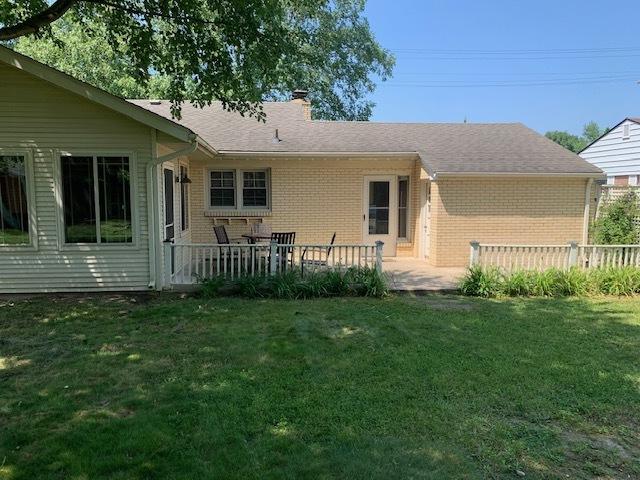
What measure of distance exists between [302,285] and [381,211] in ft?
19.3

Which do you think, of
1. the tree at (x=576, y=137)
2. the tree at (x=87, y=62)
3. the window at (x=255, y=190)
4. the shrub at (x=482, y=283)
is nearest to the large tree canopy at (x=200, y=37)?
the window at (x=255, y=190)

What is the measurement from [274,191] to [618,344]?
9.28m

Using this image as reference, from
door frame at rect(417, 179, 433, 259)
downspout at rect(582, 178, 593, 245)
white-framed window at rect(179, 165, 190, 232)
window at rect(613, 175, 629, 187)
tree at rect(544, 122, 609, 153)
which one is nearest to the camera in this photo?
white-framed window at rect(179, 165, 190, 232)

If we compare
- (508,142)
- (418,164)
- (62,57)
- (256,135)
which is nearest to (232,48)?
(256,135)

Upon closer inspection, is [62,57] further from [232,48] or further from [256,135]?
[232,48]

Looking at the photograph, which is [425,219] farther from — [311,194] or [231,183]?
[231,183]

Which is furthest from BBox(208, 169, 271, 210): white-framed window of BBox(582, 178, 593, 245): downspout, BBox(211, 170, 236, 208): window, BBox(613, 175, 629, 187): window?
BBox(613, 175, 629, 187): window

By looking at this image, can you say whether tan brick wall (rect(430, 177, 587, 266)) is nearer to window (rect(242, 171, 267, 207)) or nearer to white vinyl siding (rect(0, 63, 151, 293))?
window (rect(242, 171, 267, 207))

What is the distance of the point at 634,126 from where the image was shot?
1934 centimetres

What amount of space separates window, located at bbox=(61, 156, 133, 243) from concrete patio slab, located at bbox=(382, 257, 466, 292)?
5.36 meters

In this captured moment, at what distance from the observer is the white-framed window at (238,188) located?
1347 centimetres

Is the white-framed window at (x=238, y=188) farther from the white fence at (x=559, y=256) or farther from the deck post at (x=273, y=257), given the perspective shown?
the white fence at (x=559, y=256)

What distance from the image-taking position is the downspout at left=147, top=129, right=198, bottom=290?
8742mm

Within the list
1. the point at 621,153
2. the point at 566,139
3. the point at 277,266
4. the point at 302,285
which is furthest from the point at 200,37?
the point at 566,139
